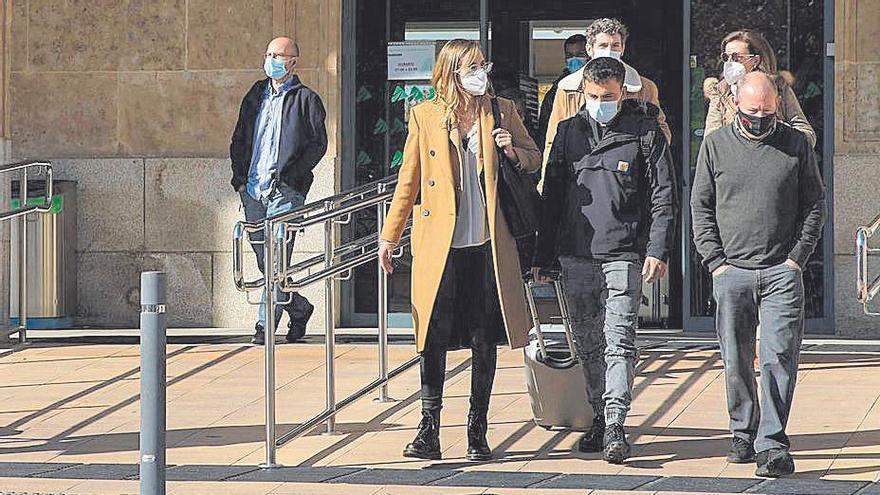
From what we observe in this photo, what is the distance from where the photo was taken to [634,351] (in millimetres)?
7910

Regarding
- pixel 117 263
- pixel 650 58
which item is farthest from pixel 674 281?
pixel 117 263

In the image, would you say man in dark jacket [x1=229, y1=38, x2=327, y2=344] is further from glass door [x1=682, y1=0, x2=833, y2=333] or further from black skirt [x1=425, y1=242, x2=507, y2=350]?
black skirt [x1=425, y1=242, x2=507, y2=350]

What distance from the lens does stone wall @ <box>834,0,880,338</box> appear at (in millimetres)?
12664

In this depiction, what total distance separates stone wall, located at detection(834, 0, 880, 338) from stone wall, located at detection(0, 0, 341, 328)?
3751mm

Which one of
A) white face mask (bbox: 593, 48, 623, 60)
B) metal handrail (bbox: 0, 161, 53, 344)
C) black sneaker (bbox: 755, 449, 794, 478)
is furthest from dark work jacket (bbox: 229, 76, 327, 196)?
black sneaker (bbox: 755, 449, 794, 478)

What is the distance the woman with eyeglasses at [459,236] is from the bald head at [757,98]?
1.01m

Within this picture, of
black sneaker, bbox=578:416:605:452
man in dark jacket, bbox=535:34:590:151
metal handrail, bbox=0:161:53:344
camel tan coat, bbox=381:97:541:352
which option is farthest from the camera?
metal handrail, bbox=0:161:53:344

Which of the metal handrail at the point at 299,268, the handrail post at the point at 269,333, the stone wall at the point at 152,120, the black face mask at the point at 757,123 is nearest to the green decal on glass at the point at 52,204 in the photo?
the stone wall at the point at 152,120

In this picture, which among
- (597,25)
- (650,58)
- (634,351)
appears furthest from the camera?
(650,58)

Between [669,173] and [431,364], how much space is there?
54.2 inches

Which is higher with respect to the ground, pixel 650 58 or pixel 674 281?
pixel 650 58

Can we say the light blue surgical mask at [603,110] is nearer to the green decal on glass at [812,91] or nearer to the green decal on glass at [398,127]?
the green decal on glass at [812,91]

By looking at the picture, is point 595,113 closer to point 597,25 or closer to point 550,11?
point 597,25

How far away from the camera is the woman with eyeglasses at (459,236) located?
26.0ft
